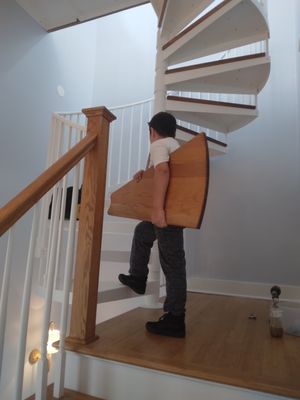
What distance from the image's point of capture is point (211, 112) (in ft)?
8.05

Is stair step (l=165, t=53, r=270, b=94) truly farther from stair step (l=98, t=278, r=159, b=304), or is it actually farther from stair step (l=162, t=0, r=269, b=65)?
stair step (l=98, t=278, r=159, b=304)

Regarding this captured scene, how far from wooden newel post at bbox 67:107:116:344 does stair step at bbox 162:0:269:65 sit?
4.25ft

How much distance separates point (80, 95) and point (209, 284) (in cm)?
296

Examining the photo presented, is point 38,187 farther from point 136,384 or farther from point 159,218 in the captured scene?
point 136,384

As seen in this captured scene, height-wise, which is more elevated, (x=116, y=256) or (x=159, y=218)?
(x=159, y=218)

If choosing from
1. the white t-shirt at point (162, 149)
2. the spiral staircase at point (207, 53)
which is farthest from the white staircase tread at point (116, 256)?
the spiral staircase at point (207, 53)

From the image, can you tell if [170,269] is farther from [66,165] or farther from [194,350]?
[66,165]

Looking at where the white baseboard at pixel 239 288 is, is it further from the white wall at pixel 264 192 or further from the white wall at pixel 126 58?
the white wall at pixel 126 58

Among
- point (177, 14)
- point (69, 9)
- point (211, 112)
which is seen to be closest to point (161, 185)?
point (211, 112)

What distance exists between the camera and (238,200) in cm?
305

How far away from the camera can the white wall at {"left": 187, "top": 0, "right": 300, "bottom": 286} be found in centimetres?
285

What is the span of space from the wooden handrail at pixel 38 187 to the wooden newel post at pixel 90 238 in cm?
7

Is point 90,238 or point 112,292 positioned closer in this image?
point 90,238

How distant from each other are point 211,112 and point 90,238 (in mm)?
1681
